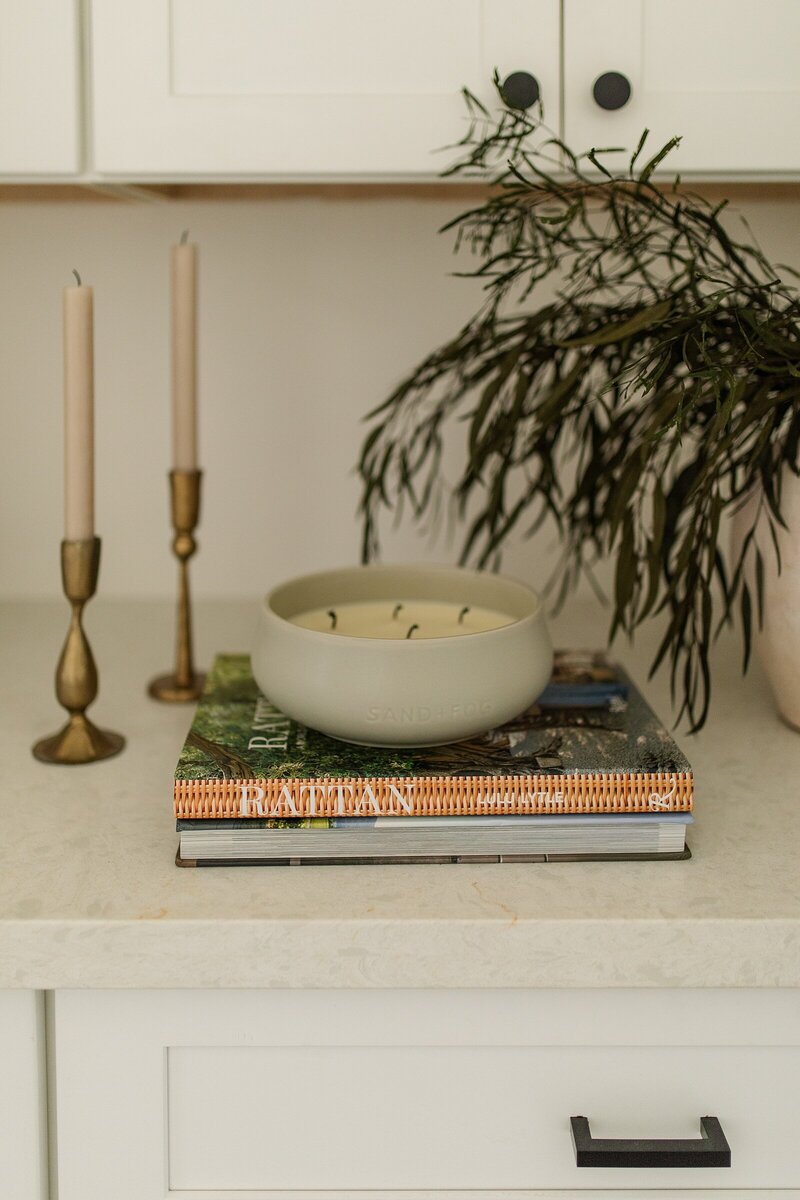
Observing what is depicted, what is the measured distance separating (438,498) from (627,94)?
1.62ft

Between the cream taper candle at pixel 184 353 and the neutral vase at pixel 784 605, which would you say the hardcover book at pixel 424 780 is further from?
the cream taper candle at pixel 184 353

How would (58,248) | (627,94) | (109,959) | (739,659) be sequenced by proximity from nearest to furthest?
(109,959)
(627,94)
(739,659)
(58,248)

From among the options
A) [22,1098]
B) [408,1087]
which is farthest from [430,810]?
[22,1098]

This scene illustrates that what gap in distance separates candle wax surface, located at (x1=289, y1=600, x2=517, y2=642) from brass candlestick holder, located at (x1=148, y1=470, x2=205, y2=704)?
0.17 metres

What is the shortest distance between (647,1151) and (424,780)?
256 millimetres

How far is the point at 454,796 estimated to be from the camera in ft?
2.45

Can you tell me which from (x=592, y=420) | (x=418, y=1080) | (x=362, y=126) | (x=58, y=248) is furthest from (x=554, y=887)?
(x=58, y=248)

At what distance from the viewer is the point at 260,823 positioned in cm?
75

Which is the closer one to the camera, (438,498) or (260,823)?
(260,823)

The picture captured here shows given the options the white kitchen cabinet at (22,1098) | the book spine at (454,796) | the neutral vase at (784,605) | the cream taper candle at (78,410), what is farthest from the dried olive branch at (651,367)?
the white kitchen cabinet at (22,1098)

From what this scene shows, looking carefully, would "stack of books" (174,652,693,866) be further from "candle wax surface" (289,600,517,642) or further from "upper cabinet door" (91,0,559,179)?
"upper cabinet door" (91,0,559,179)

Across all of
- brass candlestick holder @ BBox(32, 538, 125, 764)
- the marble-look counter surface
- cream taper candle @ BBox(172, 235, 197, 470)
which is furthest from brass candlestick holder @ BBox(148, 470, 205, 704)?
the marble-look counter surface

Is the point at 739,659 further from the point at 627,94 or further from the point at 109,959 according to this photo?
the point at 109,959

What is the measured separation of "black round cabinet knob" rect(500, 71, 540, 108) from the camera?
33.9 inches
